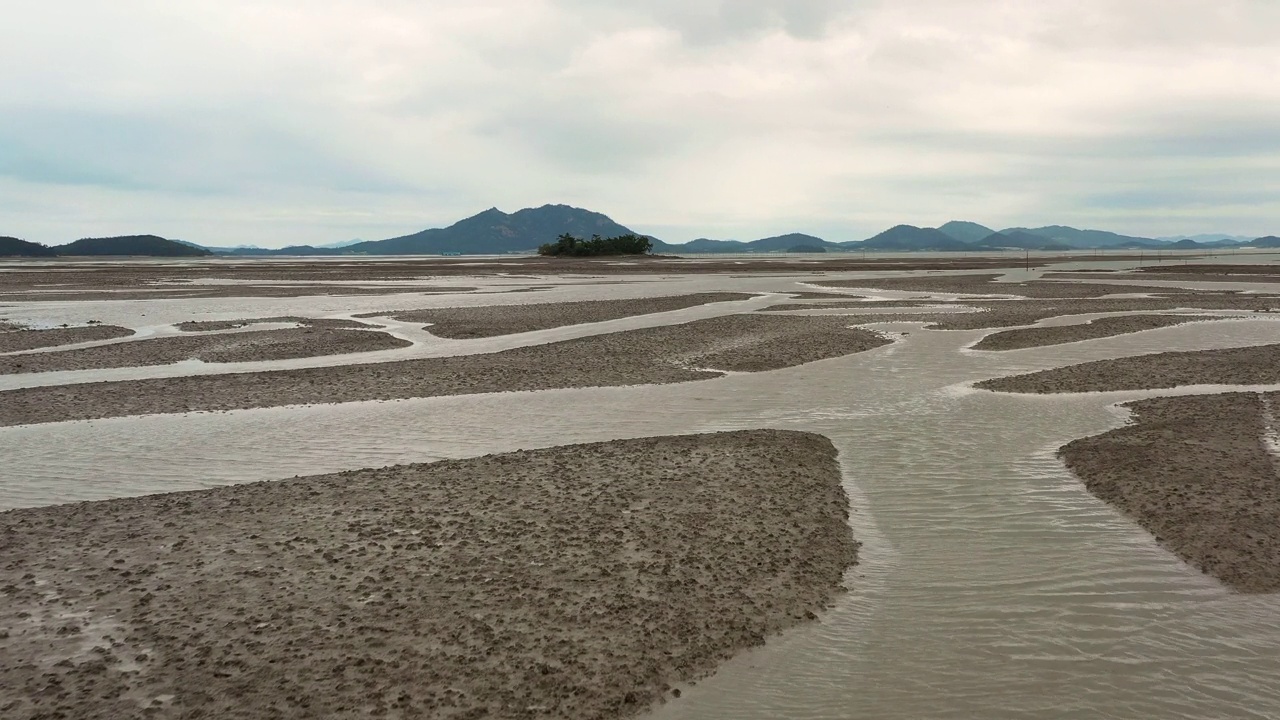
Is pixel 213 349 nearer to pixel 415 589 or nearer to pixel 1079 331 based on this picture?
pixel 415 589

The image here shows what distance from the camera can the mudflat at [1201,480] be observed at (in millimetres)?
9602

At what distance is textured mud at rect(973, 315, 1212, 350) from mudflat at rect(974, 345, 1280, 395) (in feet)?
12.2

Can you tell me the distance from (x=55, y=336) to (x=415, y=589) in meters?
28.5

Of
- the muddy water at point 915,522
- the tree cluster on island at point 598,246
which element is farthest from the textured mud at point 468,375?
the tree cluster on island at point 598,246

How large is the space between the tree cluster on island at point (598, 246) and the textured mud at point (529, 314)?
10241 cm

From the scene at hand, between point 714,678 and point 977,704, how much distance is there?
198 centimetres

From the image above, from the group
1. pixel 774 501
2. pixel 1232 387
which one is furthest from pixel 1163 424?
pixel 774 501

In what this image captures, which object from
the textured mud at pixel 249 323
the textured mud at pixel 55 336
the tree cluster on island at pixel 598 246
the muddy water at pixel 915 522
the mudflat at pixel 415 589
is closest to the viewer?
the mudflat at pixel 415 589

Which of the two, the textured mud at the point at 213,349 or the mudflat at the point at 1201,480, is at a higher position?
the textured mud at the point at 213,349

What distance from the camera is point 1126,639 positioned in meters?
7.63

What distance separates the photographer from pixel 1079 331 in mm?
30297

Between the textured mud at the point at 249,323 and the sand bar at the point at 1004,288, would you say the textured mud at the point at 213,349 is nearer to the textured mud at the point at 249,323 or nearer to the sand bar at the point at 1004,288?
the textured mud at the point at 249,323

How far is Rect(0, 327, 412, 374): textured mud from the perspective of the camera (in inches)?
969

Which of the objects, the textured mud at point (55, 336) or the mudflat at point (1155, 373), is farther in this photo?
the textured mud at point (55, 336)
